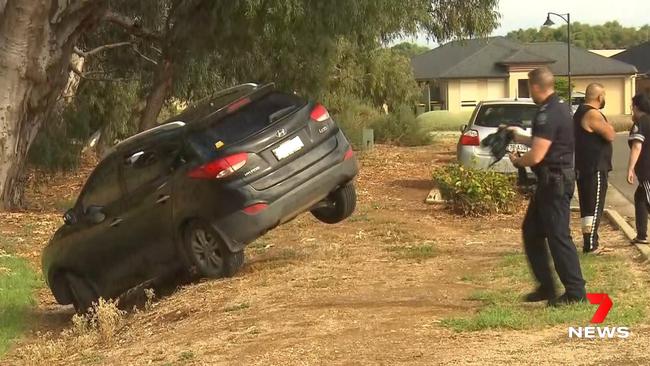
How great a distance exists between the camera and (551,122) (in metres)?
6.84

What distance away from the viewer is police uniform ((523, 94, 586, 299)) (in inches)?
268

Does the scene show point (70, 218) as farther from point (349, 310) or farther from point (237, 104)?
point (349, 310)

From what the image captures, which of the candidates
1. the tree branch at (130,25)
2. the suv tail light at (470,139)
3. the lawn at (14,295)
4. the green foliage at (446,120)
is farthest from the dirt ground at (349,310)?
the green foliage at (446,120)

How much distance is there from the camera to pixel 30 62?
598 inches

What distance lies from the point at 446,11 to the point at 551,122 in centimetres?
1618

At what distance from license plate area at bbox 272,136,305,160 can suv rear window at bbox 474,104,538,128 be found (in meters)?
8.24

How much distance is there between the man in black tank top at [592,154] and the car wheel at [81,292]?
15.5 feet

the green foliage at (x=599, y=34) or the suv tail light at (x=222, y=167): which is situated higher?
the green foliage at (x=599, y=34)

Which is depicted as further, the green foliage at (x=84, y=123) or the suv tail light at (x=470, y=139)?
the green foliage at (x=84, y=123)

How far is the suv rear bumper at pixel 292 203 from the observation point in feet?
28.5

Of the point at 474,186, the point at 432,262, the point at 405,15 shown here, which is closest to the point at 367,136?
the point at 405,15

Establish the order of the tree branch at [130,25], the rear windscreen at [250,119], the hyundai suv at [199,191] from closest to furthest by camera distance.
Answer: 1. the hyundai suv at [199,191]
2. the rear windscreen at [250,119]
3. the tree branch at [130,25]

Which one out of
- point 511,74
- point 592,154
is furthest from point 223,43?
point 511,74

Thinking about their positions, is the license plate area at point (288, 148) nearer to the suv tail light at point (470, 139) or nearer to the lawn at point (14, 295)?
the lawn at point (14, 295)
